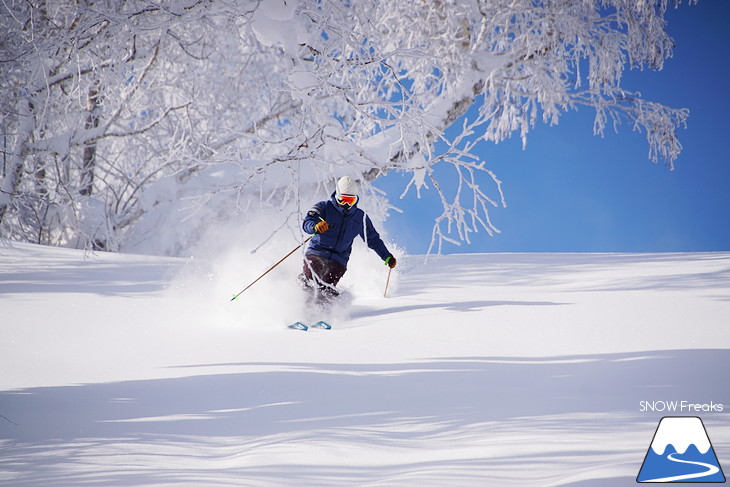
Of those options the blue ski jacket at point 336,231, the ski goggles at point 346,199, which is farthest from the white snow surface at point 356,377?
the ski goggles at point 346,199

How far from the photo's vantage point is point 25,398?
125 inches

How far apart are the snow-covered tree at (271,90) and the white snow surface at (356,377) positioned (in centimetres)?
99

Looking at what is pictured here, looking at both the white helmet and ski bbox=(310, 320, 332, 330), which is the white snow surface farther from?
the white helmet

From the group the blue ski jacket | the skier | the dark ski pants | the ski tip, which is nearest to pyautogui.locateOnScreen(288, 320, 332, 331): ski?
the ski tip

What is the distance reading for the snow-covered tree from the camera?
4168 mm

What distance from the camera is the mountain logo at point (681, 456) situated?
183 cm

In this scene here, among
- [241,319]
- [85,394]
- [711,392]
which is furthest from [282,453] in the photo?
[241,319]

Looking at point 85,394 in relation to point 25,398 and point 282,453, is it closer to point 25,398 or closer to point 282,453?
point 25,398

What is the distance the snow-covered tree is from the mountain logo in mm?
2349

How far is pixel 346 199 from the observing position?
526 centimetres

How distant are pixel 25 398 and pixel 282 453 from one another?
5.77 ft

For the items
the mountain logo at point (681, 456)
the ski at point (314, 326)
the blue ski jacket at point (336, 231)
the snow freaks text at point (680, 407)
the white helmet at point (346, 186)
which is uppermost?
the white helmet at point (346, 186)

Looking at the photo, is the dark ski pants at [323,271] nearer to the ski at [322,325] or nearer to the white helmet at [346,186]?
the ski at [322,325]

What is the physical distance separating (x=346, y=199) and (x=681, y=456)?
3689 millimetres
